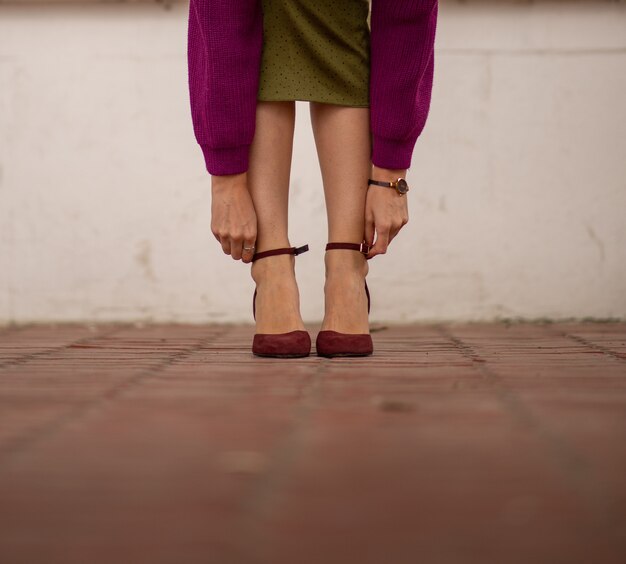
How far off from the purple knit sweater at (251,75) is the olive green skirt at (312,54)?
3cm

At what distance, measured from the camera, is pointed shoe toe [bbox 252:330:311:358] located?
84.1 inches

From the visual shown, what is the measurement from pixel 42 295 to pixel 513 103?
149 centimetres

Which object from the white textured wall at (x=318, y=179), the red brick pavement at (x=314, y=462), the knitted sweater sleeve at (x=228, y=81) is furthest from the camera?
the white textured wall at (x=318, y=179)

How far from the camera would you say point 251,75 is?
2119 mm

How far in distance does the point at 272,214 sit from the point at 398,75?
15.0 inches

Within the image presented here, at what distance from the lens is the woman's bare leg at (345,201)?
2174 mm

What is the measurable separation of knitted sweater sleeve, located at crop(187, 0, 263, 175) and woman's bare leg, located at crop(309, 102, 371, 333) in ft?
0.58

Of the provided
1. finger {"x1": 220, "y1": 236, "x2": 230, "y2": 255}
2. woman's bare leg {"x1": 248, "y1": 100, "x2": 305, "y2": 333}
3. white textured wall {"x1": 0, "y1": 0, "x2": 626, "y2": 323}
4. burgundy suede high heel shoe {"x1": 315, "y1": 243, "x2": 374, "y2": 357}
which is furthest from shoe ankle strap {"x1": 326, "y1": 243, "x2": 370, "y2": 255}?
white textured wall {"x1": 0, "y1": 0, "x2": 626, "y2": 323}

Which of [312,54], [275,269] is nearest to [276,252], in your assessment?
[275,269]

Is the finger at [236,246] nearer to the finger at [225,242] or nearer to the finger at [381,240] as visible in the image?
the finger at [225,242]

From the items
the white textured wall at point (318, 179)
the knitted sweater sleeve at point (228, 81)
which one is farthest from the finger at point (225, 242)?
the white textured wall at point (318, 179)

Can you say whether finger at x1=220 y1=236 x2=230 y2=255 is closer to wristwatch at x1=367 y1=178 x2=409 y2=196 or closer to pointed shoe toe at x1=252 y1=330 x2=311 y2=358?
pointed shoe toe at x1=252 y1=330 x2=311 y2=358

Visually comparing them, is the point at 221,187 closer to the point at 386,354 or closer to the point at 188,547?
the point at 386,354

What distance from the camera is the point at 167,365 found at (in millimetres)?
2002
